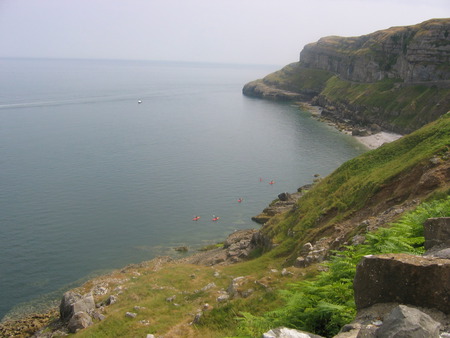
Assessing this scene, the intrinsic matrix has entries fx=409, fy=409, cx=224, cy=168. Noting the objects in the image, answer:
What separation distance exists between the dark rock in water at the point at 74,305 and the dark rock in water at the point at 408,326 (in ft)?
91.5

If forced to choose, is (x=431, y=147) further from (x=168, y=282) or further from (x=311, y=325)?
(x=311, y=325)

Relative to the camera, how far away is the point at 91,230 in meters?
57.9

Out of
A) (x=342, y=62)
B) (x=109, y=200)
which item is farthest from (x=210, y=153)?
(x=342, y=62)

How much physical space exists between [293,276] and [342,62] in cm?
17747

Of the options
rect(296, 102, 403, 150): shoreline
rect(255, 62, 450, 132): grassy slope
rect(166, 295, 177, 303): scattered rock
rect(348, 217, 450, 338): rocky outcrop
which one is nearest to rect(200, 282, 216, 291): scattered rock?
rect(166, 295, 177, 303): scattered rock

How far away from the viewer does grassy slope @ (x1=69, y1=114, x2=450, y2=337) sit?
2131 centimetres

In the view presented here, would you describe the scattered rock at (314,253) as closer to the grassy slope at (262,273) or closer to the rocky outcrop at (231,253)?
the grassy slope at (262,273)

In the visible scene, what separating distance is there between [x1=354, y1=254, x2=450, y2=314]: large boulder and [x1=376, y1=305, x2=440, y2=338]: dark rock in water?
1652 millimetres

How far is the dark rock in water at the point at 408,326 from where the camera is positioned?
7785 millimetres

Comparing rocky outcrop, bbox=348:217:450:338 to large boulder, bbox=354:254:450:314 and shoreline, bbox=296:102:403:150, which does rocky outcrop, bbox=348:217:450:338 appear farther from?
shoreline, bbox=296:102:403:150

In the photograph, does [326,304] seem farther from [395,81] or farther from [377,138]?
[395,81]

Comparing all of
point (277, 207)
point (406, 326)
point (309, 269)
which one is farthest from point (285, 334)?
point (277, 207)

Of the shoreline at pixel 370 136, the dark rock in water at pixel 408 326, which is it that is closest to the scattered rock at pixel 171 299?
the dark rock in water at pixel 408 326

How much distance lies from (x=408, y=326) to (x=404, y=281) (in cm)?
232
